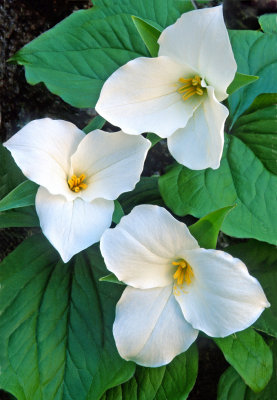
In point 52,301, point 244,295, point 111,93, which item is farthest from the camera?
point 52,301

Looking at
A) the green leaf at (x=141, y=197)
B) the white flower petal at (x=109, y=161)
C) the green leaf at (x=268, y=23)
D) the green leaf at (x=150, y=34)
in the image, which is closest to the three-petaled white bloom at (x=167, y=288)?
the white flower petal at (x=109, y=161)

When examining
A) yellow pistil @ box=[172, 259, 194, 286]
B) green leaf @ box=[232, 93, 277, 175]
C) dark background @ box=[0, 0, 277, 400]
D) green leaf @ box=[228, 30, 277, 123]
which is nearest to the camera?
yellow pistil @ box=[172, 259, 194, 286]

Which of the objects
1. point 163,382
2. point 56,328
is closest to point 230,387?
point 163,382

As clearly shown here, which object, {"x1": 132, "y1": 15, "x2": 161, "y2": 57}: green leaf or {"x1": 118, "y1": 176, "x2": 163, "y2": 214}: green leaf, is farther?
{"x1": 118, "y1": 176, "x2": 163, "y2": 214}: green leaf

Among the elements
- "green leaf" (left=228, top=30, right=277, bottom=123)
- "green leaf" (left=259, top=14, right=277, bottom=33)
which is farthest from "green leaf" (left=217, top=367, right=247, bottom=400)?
"green leaf" (left=259, top=14, right=277, bottom=33)

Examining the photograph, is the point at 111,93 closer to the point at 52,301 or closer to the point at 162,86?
the point at 162,86

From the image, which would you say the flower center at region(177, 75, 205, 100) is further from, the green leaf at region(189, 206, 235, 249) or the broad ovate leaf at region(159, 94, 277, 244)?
the green leaf at region(189, 206, 235, 249)

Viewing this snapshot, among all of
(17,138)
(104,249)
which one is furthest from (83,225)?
(17,138)
